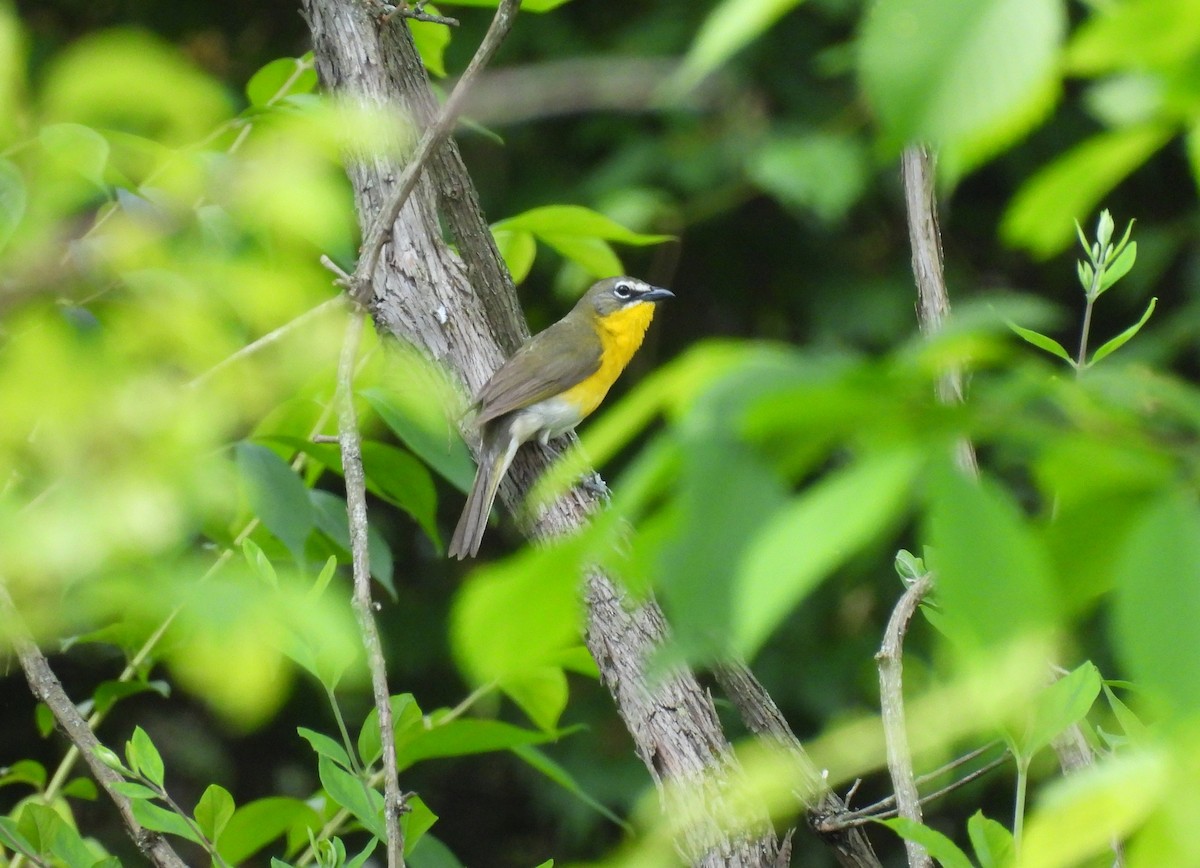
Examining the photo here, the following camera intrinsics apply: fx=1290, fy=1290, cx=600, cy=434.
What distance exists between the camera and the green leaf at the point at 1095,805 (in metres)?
0.46

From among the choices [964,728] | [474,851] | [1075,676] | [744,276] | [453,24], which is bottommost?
[474,851]

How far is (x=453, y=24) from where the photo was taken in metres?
1.86

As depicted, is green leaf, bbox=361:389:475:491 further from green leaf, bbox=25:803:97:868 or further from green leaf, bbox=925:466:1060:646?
green leaf, bbox=925:466:1060:646

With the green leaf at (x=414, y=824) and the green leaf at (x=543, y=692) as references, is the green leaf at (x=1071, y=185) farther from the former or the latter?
the green leaf at (x=543, y=692)

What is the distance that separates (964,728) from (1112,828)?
13 cm

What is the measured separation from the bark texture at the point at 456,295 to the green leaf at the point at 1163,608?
46.7 inches

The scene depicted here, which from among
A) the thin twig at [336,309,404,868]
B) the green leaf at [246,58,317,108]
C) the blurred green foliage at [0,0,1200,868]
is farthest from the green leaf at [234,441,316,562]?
the green leaf at [246,58,317,108]

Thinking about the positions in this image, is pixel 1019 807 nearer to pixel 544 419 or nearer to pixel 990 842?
pixel 990 842

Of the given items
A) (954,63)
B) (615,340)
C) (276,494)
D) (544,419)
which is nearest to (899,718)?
(276,494)

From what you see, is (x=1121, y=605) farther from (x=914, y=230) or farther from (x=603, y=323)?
(x=603, y=323)

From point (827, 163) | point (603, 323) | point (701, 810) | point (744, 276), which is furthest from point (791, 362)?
point (744, 276)

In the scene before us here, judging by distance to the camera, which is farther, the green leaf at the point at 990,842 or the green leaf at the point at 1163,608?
the green leaf at the point at 990,842

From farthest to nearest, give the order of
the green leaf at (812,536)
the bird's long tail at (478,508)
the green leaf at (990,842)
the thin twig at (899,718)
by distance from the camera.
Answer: the bird's long tail at (478,508) < the thin twig at (899,718) < the green leaf at (990,842) < the green leaf at (812,536)

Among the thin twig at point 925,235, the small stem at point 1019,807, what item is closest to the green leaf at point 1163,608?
the small stem at point 1019,807
